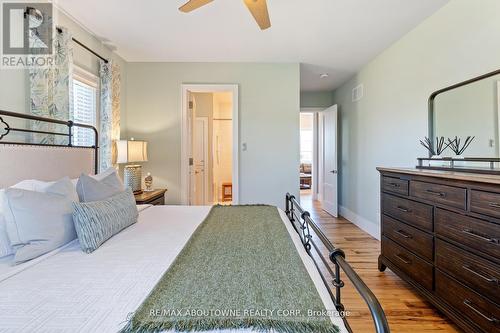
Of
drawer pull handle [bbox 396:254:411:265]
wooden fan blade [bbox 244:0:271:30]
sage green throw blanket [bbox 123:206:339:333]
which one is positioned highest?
wooden fan blade [bbox 244:0:271:30]

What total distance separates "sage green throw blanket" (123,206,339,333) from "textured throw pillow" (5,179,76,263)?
2.25 feet

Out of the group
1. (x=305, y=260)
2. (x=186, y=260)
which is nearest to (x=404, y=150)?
(x=305, y=260)

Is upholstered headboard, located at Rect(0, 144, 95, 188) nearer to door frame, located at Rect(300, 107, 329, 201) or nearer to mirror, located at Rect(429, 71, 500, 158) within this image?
mirror, located at Rect(429, 71, 500, 158)

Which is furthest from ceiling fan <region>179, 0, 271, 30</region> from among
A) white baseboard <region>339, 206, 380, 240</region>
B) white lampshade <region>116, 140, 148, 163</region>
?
white baseboard <region>339, 206, 380, 240</region>

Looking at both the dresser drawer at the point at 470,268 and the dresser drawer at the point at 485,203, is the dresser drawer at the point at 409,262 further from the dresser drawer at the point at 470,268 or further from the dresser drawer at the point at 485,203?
the dresser drawer at the point at 485,203

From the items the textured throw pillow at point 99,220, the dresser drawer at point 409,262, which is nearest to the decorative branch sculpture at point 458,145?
the dresser drawer at point 409,262

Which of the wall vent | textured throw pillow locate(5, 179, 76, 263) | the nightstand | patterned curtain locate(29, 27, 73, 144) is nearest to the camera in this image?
textured throw pillow locate(5, 179, 76, 263)

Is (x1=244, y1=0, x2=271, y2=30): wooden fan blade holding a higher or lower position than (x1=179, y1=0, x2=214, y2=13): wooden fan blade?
lower

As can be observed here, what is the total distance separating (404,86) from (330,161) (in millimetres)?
2285

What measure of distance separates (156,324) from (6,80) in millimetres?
2275

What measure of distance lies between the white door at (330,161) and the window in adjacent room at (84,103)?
393 centimetres

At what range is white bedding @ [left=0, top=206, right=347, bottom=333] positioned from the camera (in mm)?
771

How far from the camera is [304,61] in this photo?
3.74 meters

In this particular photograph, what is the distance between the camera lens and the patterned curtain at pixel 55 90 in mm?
2094
